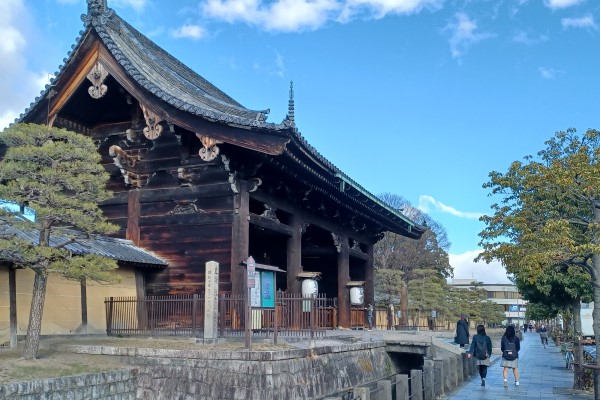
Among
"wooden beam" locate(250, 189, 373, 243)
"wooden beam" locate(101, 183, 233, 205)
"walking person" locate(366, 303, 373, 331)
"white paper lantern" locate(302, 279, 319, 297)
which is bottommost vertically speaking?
"walking person" locate(366, 303, 373, 331)

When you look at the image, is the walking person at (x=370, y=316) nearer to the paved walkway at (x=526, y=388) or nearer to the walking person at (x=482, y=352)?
the paved walkway at (x=526, y=388)

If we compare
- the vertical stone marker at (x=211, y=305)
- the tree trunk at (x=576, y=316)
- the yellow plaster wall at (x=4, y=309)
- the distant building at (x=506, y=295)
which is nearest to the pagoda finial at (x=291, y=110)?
the vertical stone marker at (x=211, y=305)

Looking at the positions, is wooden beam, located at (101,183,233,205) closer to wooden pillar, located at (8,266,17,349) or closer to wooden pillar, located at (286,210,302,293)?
wooden pillar, located at (286,210,302,293)

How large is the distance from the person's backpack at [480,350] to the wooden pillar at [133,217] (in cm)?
1059

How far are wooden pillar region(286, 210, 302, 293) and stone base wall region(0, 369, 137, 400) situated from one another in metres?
7.45

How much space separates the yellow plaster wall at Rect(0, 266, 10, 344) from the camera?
1289 centimetres

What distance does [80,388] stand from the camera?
10.3 m

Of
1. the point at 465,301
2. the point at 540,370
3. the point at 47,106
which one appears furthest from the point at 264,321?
the point at 465,301

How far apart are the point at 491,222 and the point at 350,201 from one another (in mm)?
6052

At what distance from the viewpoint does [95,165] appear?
39.4ft

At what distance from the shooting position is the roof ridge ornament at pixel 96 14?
1616 cm

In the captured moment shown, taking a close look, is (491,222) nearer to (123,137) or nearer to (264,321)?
(264,321)

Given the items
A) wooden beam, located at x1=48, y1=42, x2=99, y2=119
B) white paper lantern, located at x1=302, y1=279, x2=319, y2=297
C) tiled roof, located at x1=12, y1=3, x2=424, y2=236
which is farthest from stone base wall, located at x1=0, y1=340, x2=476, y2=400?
wooden beam, located at x1=48, y1=42, x2=99, y2=119

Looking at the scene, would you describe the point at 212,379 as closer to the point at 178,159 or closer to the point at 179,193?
the point at 179,193
